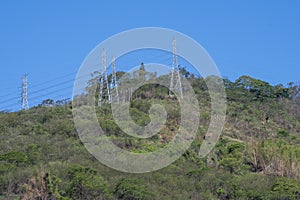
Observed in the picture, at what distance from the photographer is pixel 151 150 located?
116 feet

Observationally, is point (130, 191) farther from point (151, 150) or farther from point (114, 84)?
point (114, 84)

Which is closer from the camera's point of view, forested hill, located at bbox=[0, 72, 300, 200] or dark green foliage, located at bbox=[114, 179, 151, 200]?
dark green foliage, located at bbox=[114, 179, 151, 200]

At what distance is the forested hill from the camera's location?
27.4 meters

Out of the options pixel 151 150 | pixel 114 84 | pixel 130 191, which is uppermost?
pixel 114 84

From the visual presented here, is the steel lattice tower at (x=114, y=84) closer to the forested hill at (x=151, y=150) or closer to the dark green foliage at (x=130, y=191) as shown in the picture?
the forested hill at (x=151, y=150)

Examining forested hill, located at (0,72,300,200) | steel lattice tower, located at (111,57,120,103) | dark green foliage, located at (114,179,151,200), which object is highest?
steel lattice tower, located at (111,57,120,103)

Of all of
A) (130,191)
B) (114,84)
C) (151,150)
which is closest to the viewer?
(130,191)

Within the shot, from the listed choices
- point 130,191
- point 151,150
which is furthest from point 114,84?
point 130,191

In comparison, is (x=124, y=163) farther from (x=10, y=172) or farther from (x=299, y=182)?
(x=299, y=182)

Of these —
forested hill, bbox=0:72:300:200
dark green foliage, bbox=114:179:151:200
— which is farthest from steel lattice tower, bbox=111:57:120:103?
dark green foliage, bbox=114:179:151:200

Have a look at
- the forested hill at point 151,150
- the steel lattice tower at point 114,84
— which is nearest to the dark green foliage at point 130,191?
the forested hill at point 151,150

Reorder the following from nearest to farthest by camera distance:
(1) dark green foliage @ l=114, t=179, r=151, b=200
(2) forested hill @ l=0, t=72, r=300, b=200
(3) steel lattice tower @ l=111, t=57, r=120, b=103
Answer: (1) dark green foliage @ l=114, t=179, r=151, b=200, (2) forested hill @ l=0, t=72, r=300, b=200, (3) steel lattice tower @ l=111, t=57, r=120, b=103

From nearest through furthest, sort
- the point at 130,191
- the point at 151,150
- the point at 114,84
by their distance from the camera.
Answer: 1. the point at 130,191
2. the point at 151,150
3. the point at 114,84

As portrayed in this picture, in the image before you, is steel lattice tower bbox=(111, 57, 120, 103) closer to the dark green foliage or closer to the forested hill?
the forested hill
